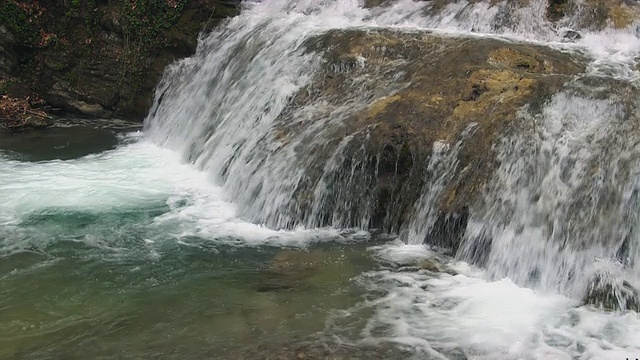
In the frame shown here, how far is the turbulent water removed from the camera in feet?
15.9

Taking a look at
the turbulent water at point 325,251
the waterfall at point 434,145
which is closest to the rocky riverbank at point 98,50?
the waterfall at point 434,145

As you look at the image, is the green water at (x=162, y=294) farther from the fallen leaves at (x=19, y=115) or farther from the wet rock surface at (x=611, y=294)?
the fallen leaves at (x=19, y=115)

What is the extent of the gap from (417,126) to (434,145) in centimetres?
37

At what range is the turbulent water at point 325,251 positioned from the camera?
4859 mm

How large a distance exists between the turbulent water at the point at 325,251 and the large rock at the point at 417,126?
0.06 meters

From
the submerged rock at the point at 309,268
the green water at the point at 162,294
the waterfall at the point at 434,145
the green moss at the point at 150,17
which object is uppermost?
the green moss at the point at 150,17

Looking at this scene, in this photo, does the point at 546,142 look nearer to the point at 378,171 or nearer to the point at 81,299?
the point at 378,171

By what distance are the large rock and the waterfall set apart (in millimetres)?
34

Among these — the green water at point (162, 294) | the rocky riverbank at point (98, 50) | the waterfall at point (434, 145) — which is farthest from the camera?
the rocky riverbank at point (98, 50)

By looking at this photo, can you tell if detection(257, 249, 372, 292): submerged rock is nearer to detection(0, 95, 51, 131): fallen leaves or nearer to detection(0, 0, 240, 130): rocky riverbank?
detection(0, 0, 240, 130): rocky riverbank

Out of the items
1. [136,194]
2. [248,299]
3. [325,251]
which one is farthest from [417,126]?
[136,194]

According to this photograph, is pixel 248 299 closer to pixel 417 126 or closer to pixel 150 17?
pixel 417 126

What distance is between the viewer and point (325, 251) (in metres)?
6.49

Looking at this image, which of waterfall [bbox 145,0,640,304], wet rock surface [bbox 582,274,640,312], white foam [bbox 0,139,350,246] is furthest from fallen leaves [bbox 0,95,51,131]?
wet rock surface [bbox 582,274,640,312]
